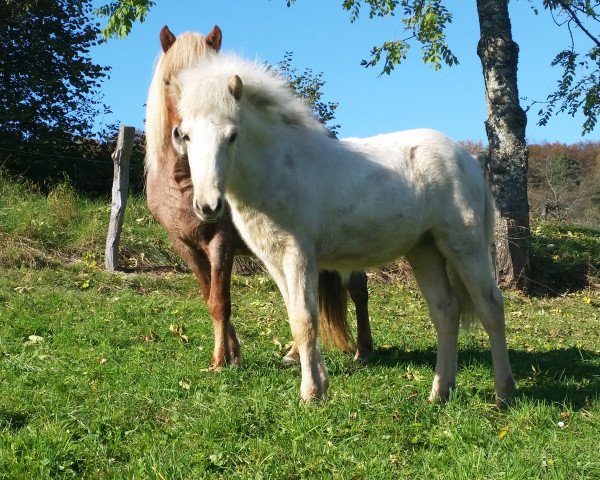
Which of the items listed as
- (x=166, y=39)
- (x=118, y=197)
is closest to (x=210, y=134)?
(x=166, y=39)

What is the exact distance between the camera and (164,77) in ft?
18.1

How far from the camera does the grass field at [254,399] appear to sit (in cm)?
350

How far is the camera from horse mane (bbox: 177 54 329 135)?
13.8ft

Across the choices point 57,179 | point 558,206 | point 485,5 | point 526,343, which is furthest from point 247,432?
point 558,206

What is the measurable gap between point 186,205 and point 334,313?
177 centimetres

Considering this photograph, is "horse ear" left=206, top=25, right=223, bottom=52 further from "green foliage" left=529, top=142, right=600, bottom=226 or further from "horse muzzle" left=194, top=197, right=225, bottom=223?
"green foliage" left=529, top=142, right=600, bottom=226

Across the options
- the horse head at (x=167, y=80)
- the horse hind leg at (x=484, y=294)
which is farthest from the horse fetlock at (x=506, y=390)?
the horse head at (x=167, y=80)

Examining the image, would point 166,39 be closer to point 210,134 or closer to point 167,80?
point 167,80

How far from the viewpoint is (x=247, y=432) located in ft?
12.9

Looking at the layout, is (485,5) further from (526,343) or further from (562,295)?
(526,343)

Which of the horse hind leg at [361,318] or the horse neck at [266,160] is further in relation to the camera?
the horse hind leg at [361,318]

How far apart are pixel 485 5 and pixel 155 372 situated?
9164 millimetres

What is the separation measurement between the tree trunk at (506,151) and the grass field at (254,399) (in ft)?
7.17

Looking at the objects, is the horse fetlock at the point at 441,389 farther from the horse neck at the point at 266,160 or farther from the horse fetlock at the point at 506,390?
the horse neck at the point at 266,160
